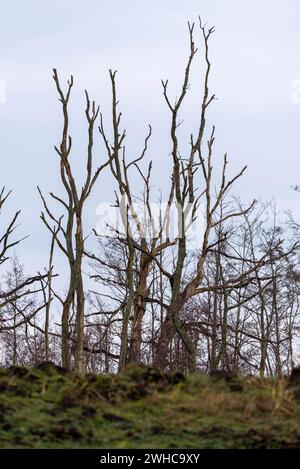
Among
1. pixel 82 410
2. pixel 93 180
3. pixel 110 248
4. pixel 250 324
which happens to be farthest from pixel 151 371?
pixel 250 324

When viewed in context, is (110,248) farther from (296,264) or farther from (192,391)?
(192,391)

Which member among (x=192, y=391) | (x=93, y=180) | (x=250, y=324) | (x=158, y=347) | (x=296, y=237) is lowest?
(x=192, y=391)

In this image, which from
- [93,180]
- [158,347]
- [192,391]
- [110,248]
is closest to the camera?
[192,391]

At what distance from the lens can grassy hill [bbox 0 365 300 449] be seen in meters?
5.10

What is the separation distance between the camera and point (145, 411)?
5496 mm

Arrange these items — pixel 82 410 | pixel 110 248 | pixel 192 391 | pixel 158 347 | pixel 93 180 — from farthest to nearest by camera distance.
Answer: pixel 110 248, pixel 158 347, pixel 93 180, pixel 192 391, pixel 82 410

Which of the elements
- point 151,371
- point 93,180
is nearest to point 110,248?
point 93,180

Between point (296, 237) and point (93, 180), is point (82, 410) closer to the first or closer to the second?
point (93, 180)

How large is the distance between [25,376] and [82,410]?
3.16 ft

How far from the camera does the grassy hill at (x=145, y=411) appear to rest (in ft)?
16.7

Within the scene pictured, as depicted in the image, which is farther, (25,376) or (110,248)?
(110,248)

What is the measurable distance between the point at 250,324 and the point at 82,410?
3007 centimetres
